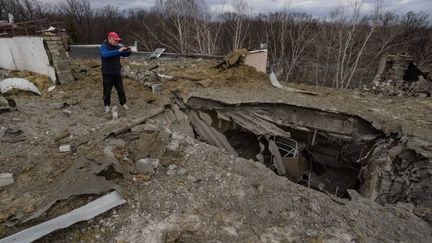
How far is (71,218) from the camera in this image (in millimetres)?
2355

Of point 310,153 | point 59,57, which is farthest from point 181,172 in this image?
point 59,57

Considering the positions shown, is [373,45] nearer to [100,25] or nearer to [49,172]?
[49,172]

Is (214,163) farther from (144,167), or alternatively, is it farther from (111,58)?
(111,58)

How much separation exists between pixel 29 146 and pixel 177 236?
2.56 meters

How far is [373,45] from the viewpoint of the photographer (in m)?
16.1

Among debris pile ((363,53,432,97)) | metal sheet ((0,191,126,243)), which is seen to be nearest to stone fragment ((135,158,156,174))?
metal sheet ((0,191,126,243))

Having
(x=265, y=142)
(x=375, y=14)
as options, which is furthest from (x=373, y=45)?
(x=265, y=142)

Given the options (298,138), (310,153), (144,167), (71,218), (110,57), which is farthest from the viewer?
(310,153)

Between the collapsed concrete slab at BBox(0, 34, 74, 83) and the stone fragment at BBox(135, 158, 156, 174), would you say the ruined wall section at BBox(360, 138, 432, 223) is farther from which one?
the collapsed concrete slab at BBox(0, 34, 74, 83)

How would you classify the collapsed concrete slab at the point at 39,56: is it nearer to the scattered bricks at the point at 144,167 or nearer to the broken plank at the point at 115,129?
the broken plank at the point at 115,129

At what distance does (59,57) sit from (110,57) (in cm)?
246

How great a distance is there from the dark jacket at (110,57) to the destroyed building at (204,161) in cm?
74

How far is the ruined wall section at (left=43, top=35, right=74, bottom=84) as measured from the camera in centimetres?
551

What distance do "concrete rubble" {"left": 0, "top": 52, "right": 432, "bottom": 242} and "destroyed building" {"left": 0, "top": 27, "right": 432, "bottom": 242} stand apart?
0.06 ft
